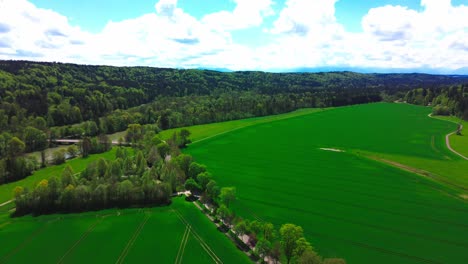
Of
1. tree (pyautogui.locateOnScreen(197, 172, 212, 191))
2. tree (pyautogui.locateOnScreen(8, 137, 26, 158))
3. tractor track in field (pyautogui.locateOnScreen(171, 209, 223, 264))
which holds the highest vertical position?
tree (pyautogui.locateOnScreen(197, 172, 212, 191))

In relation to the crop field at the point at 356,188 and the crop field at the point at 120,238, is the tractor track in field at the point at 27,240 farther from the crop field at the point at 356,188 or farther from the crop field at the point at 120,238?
the crop field at the point at 356,188

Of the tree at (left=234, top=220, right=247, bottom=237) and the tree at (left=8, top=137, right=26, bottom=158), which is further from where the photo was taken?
the tree at (left=8, top=137, right=26, bottom=158)

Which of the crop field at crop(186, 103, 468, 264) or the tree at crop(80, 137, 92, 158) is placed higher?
the crop field at crop(186, 103, 468, 264)

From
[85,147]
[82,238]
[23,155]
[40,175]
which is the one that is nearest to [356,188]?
[82,238]

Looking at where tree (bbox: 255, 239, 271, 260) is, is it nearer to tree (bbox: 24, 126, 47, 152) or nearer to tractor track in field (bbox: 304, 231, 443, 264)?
tractor track in field (bbox: 304, 231, 443, 264)

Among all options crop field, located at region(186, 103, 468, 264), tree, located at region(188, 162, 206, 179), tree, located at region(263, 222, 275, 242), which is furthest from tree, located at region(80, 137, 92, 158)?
tree, located at region(263, 222, 275, 242)

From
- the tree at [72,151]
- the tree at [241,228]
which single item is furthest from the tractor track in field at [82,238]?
the tree at [72,151]

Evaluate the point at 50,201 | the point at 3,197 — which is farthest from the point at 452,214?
the point at 3,197
